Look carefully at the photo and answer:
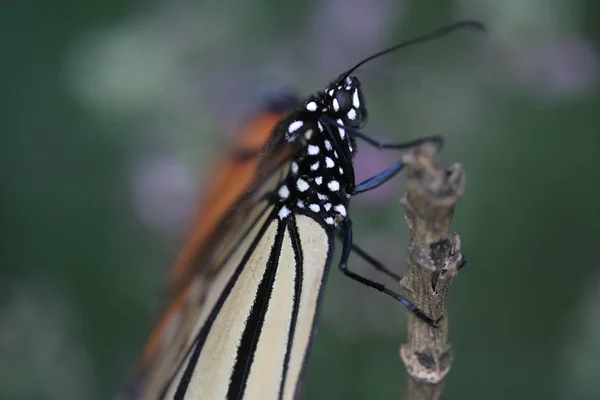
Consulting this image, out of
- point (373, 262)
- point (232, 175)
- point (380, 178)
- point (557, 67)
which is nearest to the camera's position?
point (380, 178)

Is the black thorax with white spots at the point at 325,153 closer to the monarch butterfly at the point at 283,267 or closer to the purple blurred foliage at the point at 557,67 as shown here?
the monarch butterfly at the point at 283,267

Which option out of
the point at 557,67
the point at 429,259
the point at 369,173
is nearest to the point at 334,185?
the point at 429,259

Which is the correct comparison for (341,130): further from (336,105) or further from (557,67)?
(557,67)

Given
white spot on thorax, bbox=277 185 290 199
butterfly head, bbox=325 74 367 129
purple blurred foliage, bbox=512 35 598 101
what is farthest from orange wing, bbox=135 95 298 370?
purple blurred foliage, bbox=512 35 598 101

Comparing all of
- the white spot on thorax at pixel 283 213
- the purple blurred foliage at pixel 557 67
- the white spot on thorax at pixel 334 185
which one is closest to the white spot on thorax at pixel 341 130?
the white spot on thorax at pixel 334 185

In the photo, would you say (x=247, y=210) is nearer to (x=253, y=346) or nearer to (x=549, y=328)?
(x=253, y=346)

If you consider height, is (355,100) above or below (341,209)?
above

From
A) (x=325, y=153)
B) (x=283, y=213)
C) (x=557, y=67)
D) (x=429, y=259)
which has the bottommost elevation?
(x=429, y=259)
